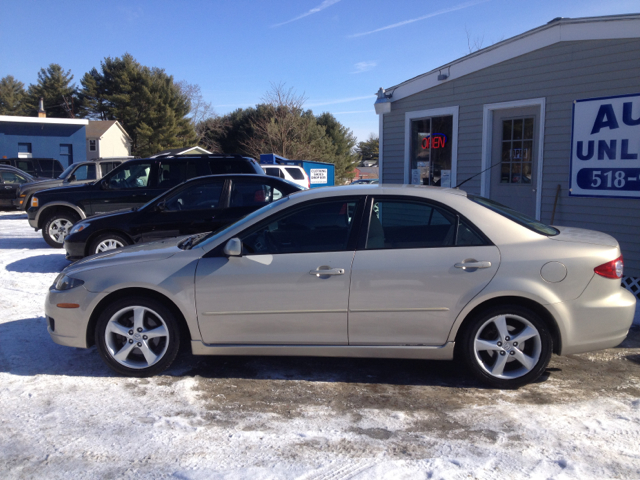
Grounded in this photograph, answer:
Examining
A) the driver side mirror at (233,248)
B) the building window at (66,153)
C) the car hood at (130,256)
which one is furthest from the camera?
the building window at (66,153)

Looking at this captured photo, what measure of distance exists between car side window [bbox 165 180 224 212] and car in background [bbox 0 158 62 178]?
20.2 metres

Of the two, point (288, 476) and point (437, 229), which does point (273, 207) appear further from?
point (288, 476)

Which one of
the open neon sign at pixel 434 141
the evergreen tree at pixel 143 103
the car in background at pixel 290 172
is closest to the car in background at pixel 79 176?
the car in background at pixel 290 172

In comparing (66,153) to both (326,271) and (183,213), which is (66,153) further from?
(326,271)

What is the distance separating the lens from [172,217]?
7816mm

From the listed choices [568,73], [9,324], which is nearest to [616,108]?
[568,73]

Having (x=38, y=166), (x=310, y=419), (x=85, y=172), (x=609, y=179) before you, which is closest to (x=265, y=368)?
(x=310, y=419)

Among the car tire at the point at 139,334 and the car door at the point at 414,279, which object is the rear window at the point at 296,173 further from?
the car door at the point at 414,279

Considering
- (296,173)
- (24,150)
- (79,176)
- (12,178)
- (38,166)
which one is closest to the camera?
(79,176)

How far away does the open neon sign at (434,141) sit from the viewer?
9969 mm

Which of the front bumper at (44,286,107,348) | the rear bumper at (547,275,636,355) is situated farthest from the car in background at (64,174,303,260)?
the rear bumper at (547,275,636,355)

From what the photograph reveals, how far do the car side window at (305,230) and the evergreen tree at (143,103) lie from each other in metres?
50.6

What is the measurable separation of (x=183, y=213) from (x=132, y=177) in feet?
8.94

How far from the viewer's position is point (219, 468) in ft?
9.91
